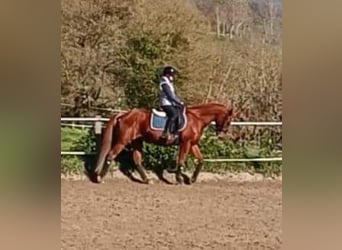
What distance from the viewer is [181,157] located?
8.93 feet

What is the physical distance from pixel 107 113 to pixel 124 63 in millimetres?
215

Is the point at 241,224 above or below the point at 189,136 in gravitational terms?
below

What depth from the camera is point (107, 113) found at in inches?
106

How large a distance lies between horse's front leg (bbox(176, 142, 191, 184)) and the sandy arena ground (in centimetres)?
4

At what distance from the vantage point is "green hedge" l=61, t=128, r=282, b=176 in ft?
8.79

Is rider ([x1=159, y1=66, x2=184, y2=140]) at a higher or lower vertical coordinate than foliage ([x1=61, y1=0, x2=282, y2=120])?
lower

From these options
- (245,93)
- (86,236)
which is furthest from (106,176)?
(245,93)

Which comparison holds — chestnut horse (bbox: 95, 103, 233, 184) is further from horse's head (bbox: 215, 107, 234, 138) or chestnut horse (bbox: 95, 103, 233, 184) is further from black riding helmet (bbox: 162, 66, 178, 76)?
black riding helmet (bbox: 162, 66, 178, 76)

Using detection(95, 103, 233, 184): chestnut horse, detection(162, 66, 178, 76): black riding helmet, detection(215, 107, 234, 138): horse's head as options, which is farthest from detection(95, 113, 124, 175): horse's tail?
detection(215, 107, 234, 138): horse's head

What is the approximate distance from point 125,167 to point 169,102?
322mm

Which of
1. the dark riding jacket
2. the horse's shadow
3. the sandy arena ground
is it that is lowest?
the sandy arena ground

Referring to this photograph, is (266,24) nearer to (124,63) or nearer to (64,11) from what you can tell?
(124,63)
